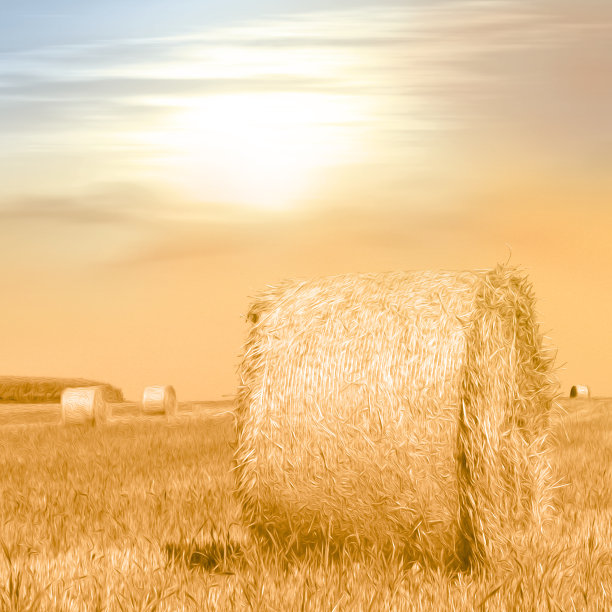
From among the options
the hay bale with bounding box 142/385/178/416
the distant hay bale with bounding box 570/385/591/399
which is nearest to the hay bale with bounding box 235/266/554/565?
the hay bale with bounding box 142/385/178/416

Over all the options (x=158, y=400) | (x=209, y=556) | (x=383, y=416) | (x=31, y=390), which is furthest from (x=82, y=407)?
(x=31, y=390)

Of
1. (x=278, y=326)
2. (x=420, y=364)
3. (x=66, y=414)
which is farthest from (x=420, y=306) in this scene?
(x=66, y=414)

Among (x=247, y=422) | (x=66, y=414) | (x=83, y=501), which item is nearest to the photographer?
(x=247, y=422)

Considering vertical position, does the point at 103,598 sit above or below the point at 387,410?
below

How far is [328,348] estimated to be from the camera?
638 cm

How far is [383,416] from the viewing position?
19.9ft

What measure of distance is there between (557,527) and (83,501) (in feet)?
12.9

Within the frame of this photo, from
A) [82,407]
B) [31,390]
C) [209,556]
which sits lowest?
[209,556]

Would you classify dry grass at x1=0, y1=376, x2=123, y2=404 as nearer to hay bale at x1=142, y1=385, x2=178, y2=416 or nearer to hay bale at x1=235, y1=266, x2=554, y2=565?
hay bale at x1=142, y1=385, x2=178, y2=416

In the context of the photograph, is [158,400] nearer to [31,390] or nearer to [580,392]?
[31,390]

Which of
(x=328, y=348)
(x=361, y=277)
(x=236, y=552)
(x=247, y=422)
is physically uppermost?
(x=361, y=277)

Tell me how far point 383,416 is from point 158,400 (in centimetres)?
1746

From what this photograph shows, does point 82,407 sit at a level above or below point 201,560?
above

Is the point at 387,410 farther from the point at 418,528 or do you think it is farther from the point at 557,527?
the point at 557,527
